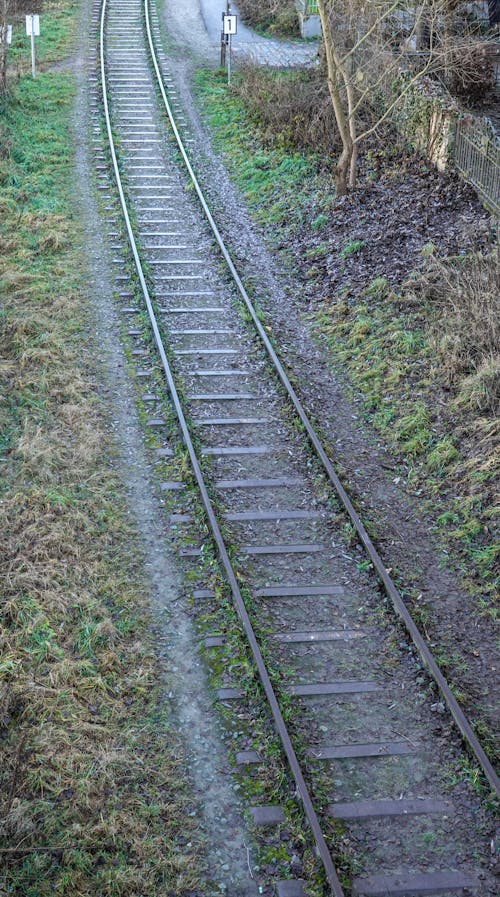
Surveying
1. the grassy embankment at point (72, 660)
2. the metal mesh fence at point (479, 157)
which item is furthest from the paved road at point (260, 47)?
the grassy embankment at point (72, 660)

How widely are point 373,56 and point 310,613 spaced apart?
46.6 ft

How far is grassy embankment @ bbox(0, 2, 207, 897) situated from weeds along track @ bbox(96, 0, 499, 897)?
0.74 metres

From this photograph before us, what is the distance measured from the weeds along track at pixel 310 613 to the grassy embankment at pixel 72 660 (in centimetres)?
74

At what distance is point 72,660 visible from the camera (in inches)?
331

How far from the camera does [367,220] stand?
17766 mm

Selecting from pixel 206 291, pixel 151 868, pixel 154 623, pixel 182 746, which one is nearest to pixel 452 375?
pixel 206 291

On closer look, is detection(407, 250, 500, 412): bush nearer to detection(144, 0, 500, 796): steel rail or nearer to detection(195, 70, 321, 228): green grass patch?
detection(144, 0, 500, 796): steel rail

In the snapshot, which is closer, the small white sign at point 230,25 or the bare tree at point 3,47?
the bare tree at point 3,47

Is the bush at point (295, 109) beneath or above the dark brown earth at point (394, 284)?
above

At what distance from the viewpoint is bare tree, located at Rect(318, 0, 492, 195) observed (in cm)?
1709

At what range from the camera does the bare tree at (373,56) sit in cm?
1709

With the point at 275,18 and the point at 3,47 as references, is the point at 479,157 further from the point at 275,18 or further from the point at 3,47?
the point at 275,18

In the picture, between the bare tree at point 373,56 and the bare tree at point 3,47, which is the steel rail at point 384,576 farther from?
the bare tree at point 3,47

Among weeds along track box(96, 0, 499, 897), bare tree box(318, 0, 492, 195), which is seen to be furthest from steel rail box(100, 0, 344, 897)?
bare tree box(318, 0, 492, 195)
